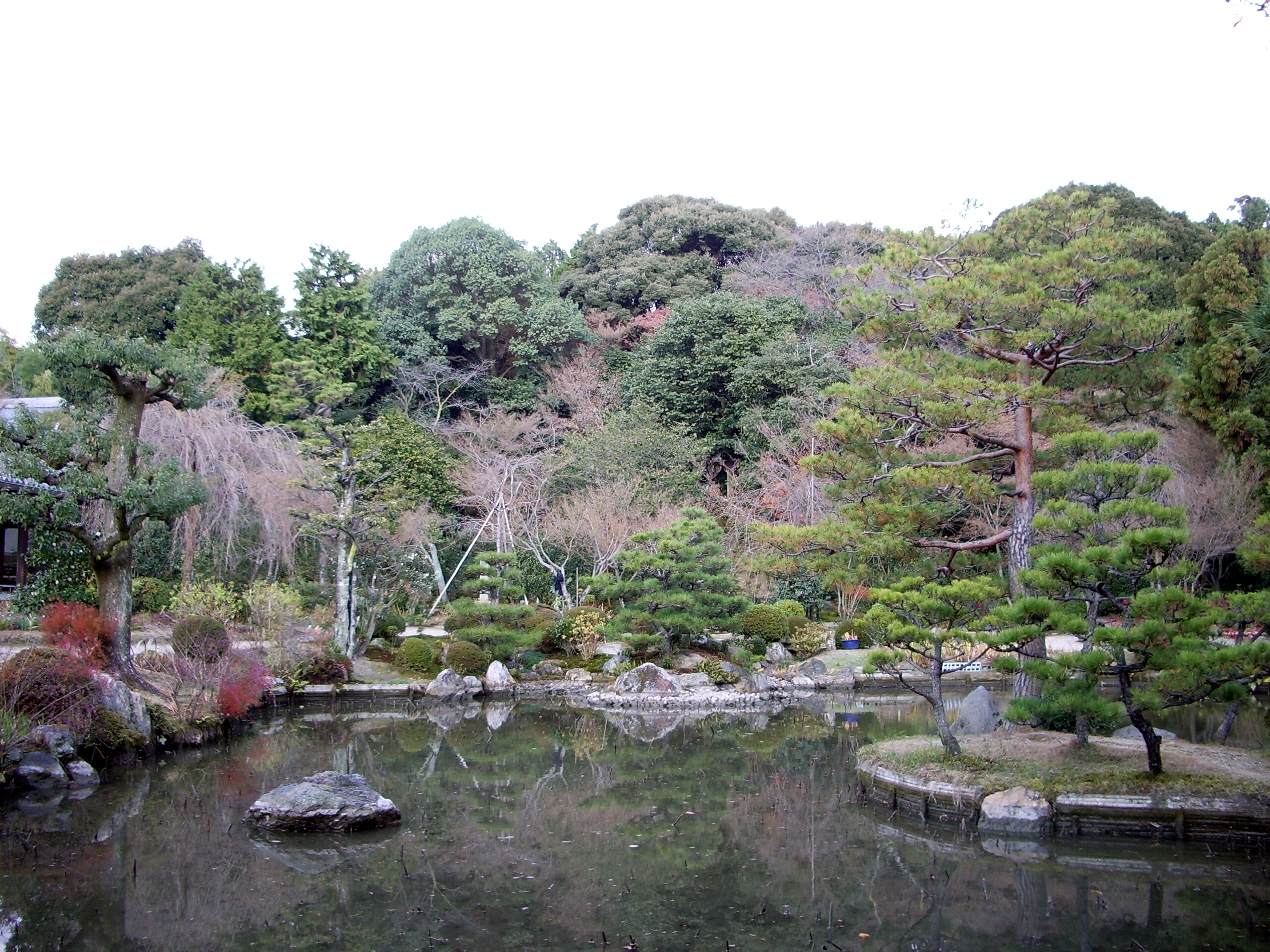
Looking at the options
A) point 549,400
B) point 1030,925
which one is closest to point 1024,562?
point 1030,925

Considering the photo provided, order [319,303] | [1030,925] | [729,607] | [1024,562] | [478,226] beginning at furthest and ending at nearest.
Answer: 1. [478,226]
2. [319,303]
3. [729,607]
4. [1024,562]
5. [1030,925]

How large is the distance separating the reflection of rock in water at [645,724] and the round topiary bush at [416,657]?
3.16m

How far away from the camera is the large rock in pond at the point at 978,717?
8.71 meters

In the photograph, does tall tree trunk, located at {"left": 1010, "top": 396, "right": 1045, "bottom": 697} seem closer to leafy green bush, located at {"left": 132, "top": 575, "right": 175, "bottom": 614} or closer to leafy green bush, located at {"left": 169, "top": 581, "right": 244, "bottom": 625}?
leafy green bush, located at {"left": 169, "top": 581, "right": 244, "bottom": 625}

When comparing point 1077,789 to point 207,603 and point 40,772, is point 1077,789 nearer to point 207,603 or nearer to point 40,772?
point 40,772

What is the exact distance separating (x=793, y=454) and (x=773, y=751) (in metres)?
9.12

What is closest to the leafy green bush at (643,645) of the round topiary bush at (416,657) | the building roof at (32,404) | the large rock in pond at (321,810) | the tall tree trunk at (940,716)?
the round topiary bush at (416,657)

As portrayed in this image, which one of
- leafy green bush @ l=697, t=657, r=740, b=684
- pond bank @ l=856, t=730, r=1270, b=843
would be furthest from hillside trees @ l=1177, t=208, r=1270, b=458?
leafy green bush @ l=697, t=657, r=740, b=684

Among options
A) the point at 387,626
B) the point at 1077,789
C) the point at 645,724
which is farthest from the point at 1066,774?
the point at 387,626

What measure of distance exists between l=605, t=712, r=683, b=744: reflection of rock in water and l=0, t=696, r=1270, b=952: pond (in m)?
1.93

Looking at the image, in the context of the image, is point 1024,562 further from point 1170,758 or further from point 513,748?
point 513,748

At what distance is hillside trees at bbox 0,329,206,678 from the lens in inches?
358

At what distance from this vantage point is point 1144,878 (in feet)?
18.8

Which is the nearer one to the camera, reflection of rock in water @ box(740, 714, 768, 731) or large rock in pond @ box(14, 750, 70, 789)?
large rock in pond @ box(14, 750, 70, 789)
